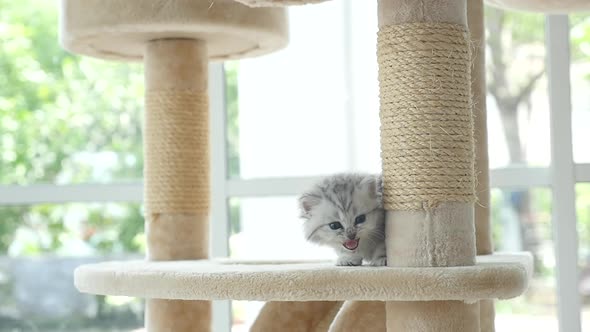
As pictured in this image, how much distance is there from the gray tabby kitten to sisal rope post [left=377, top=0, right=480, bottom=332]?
0.09 m

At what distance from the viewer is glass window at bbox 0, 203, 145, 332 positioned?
3047 millimetres

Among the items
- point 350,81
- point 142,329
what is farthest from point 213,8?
point 142,329

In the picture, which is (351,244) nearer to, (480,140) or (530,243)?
(480,140)

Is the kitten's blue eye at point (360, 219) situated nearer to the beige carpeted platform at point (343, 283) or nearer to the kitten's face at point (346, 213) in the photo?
the kitten's face at point (346, 213)

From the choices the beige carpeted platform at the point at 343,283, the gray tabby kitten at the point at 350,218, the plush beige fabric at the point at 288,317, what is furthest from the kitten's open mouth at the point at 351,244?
the plush beige fabric at the point at 288,317

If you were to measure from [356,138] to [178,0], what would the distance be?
1046 millimetres

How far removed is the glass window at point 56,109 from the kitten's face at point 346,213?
1661 millimetres

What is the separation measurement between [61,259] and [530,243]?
1738mm

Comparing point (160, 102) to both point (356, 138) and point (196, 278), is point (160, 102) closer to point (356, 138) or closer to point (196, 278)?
point (196, 278)

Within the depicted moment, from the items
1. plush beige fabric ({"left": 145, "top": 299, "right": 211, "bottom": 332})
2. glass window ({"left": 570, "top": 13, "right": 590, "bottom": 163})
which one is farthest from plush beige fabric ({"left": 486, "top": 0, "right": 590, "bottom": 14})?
plush beige fabric ({"left": 145, "top": 299, "right": 211, "bottom": 332})

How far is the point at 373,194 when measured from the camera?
143 centimetres

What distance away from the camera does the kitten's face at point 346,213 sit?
1406 mm

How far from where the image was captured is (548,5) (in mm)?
2018

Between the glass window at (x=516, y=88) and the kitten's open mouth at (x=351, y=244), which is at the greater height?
the glass window at (x=516, y=88)
